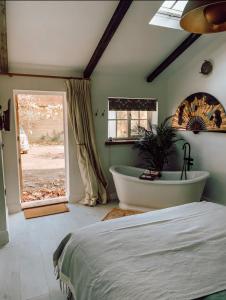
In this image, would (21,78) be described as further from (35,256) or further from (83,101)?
(35,256)

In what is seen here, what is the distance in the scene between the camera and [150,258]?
126cm

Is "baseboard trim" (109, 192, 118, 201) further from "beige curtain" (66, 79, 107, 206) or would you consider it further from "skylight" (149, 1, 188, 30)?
"skylight" (149, 1, 188, 30)

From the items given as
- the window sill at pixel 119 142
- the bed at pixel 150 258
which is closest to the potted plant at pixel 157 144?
the window sill at pixel 119 142

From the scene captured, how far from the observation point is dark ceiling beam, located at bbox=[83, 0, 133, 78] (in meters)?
2.38

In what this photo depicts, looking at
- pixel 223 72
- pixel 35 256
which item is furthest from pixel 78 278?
pixel 223 72

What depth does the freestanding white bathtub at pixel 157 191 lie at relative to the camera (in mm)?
3250

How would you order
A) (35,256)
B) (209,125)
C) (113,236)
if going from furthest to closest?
(209,125)
(35,256)
(113,236)

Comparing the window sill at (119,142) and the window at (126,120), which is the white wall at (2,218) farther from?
the window at (126,120)

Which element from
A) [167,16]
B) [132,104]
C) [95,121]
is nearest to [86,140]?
[95,121]

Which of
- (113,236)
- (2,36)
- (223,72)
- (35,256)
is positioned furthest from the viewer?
(223,72)

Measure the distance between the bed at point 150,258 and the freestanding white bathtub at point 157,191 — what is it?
142 centimetres

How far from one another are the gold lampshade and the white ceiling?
1248mm

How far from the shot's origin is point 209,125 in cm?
363

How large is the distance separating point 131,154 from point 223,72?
204 cm
